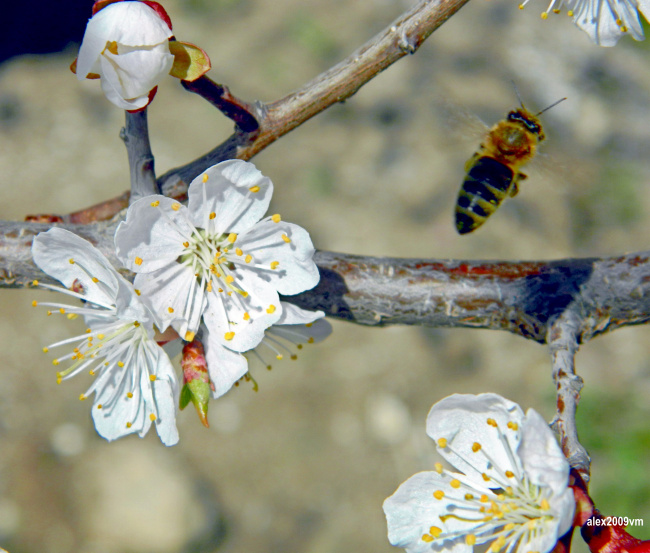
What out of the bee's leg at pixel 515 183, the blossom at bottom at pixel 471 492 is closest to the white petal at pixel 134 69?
the blossom at bottom at pixel 471 492

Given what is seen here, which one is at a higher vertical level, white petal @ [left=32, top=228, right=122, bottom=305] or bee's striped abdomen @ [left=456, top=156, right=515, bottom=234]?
bee's striped abdomen @ [left=456, top=156, right=515, bottom=234]

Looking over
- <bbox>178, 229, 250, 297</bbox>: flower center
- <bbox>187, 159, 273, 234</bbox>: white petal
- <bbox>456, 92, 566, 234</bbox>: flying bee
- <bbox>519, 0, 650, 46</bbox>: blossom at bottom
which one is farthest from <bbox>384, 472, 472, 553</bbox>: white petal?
<bbox>519, 0, 650, 46</bbox>: blossom at bottom

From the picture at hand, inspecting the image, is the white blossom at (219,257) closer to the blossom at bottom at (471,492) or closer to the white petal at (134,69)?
the white petal at (134,69)

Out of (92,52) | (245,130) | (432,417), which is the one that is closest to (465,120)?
(245,130)

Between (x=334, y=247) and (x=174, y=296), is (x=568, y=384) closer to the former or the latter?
(x=174, y=296)

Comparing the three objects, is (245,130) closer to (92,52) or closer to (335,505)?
(92,52)

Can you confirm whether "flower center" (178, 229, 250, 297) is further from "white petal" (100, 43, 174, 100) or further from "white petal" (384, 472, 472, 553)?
"white petal" (384, 472, 472, 553)

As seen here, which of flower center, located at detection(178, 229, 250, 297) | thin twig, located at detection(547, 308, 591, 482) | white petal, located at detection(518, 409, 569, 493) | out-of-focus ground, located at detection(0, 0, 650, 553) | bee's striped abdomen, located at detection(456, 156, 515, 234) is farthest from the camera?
out-of-focus ground, located at detection(0, 0, 650, 553)
